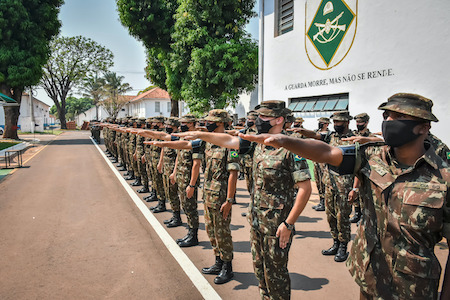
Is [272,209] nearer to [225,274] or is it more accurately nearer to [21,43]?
[225,274]

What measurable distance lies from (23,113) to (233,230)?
6584cm

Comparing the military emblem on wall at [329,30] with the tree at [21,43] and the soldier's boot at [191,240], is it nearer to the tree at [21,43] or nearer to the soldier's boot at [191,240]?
the soldier's boot at [191,240]

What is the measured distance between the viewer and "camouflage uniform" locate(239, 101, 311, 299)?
2945 mm

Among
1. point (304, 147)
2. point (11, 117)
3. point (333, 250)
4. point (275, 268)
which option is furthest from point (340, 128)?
point (11, 117)

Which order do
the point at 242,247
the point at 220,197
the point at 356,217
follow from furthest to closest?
1. the point at 356,217
2. the point at 242,247
3. the point at 220,197

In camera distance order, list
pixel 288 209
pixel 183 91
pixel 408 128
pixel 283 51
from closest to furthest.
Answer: pixel 408 128
pixel 288 209
pixel 283 51
pixel 183 91

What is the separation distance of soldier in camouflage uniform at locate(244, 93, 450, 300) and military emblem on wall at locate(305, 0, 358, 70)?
8.32m

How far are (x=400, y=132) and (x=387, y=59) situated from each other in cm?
744

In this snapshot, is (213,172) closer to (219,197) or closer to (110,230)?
(219,197)

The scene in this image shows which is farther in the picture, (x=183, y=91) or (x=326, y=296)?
(x=183, y=91)

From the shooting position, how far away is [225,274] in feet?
13.3

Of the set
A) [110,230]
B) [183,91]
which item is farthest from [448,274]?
[183,91]

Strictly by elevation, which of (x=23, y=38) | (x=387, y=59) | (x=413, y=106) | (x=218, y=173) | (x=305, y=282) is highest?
(x=23, y=38)

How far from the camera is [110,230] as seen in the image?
5965 mm
